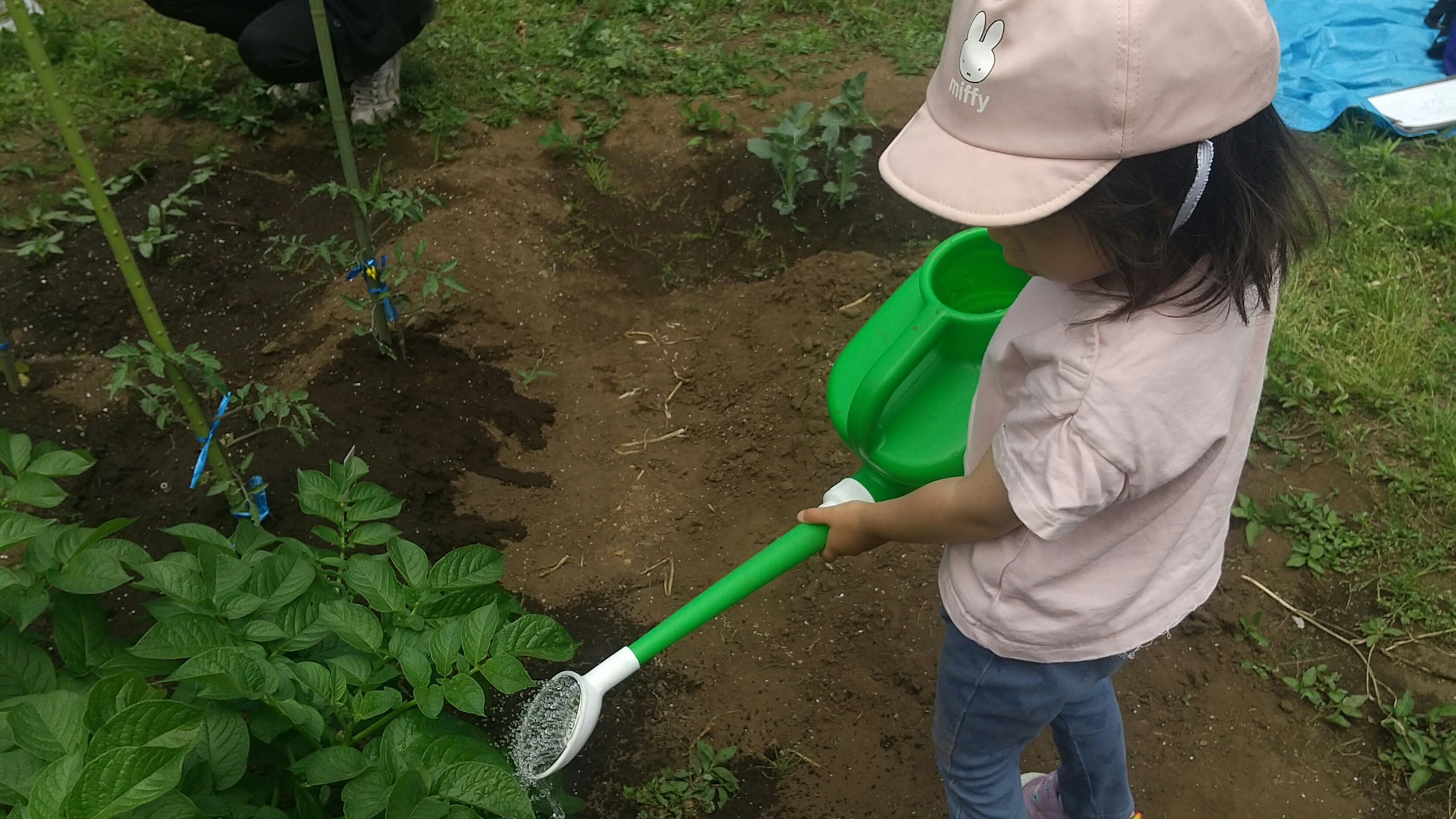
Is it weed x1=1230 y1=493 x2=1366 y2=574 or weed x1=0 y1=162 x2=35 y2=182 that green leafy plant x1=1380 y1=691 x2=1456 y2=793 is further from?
weed x1=0 y1=162 x2=35 y2=182

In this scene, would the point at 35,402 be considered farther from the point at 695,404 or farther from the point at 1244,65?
the point at 1244,65

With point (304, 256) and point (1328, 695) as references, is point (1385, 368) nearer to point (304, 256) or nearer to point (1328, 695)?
point (1328, 695)

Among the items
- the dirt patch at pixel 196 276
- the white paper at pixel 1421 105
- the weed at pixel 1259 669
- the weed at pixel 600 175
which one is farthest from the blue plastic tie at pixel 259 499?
the white paper at pixel 1421 105

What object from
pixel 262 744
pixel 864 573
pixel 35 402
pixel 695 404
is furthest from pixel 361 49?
pixel 262 744

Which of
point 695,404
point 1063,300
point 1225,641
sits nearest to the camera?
point 1063,300

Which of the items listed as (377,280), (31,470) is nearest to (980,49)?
(31,470)

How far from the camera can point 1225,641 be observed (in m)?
1.98

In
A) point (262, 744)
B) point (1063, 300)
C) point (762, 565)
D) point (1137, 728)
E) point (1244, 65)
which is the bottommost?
point (1137, 728)

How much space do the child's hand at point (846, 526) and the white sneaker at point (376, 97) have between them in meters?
2.33

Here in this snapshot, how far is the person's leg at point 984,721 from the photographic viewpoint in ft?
4.13

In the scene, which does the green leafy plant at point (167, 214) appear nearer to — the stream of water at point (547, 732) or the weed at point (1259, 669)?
the stream of water at point (547, 732)

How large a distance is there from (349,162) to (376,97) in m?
1.21

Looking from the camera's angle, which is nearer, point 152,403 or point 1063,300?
point 1063,300

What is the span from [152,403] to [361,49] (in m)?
1.58
